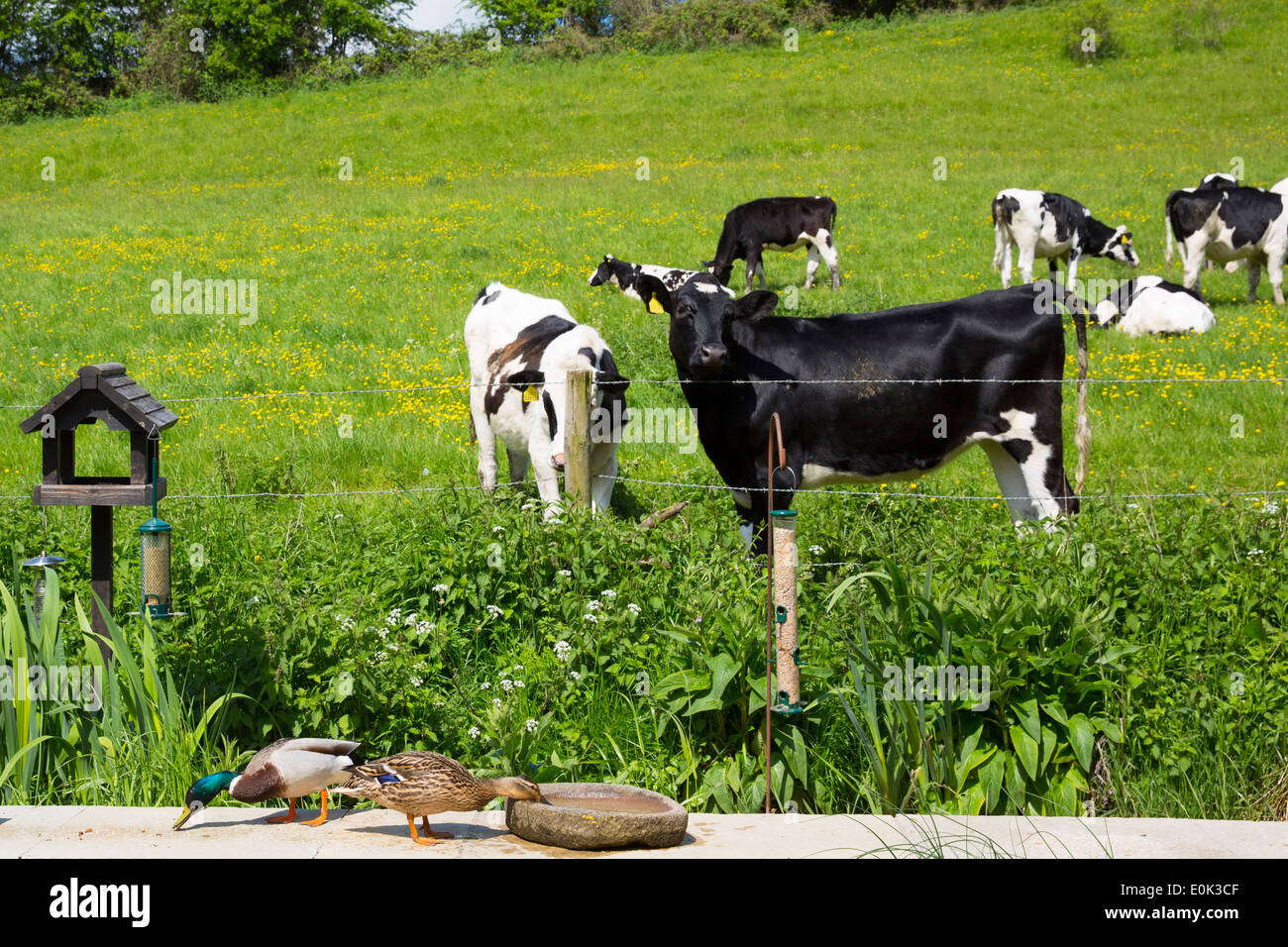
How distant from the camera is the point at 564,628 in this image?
548cm

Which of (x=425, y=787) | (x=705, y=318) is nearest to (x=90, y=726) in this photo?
(x=425, y=787)

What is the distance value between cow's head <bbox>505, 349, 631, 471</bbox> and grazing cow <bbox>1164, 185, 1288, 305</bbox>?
1210 cm

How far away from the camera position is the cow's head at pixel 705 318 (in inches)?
273

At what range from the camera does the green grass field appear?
212 inches

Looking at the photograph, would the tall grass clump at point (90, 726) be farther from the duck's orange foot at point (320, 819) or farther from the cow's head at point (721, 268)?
the cow's head at point (721, 268)

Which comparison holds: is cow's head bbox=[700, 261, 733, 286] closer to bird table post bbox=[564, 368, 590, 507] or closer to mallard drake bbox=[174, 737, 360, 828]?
bird table post bbox=[564, 368, 590, 507]

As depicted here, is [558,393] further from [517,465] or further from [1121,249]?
[1121,249]

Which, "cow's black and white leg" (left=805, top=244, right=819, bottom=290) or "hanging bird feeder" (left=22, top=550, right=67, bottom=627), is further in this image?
"cow's black and white leg" (left=805, top=244, right=819, bottom=290)

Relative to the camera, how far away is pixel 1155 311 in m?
14.4

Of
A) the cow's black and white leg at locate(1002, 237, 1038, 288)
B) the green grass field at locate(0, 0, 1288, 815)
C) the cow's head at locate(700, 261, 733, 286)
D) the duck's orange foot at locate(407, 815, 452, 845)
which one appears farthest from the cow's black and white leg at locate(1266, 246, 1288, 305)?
the duck's orange foot at locate(407, 815, 452, 845)

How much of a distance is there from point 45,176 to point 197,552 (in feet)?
96.1

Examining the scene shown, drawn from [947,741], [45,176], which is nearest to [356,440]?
[947,741]

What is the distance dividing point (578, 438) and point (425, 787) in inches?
147

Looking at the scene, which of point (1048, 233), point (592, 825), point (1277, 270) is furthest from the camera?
point (1048, 233)
